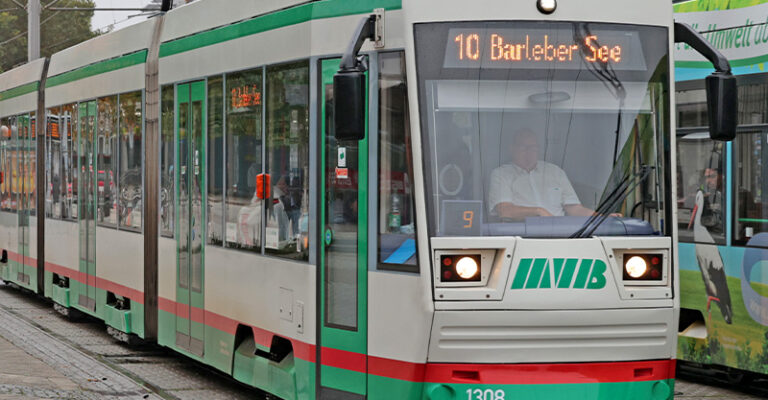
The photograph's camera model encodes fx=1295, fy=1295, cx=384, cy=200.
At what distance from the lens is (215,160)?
1046 cm

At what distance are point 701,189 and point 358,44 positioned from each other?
486 cm

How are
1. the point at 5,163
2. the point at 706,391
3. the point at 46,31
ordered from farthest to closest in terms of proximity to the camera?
1. the point at 46,31
2. the point at 5,163
3. the point at 706,391

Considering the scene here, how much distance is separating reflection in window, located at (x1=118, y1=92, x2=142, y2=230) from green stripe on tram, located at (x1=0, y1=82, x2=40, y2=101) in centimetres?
501

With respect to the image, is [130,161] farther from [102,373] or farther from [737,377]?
[737,377]

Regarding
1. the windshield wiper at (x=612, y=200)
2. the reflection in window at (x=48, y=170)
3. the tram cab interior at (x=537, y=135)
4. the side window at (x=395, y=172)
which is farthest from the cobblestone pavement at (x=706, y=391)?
the reflection in window at (x=48, y=170)

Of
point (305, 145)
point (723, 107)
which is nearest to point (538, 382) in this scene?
point (723, 107)

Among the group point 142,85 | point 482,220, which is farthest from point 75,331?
point 482,220

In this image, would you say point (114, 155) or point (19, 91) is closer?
point (114, 155)

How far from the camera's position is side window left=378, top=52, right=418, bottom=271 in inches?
293

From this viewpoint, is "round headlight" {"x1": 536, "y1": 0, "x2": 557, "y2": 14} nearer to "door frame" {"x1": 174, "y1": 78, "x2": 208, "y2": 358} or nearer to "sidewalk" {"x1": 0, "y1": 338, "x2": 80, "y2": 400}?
"door frame" {"x1": 174, "y1": 78, "x2": 208, "y2": 358}

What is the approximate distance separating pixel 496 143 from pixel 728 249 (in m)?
4.17

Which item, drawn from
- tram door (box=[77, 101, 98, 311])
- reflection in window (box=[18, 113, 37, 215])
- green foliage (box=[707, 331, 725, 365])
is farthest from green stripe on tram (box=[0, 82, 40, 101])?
green foliage (box=[707, 331, 725, 365])

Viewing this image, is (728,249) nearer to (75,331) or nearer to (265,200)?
(265,200)

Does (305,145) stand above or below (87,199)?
above
